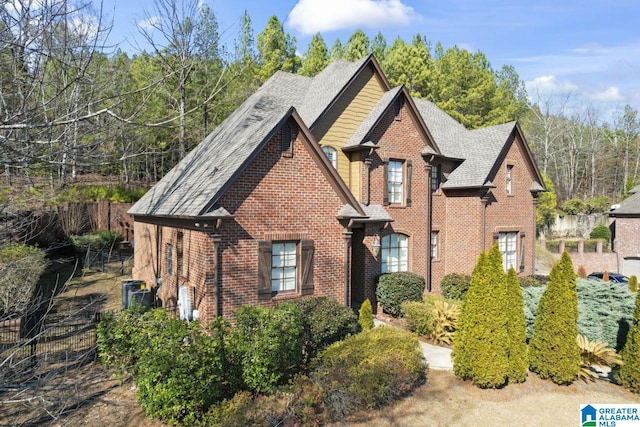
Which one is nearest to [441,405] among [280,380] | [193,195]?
[280,380]

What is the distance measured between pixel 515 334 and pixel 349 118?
10295mm

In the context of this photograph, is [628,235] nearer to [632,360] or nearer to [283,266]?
[632,360]

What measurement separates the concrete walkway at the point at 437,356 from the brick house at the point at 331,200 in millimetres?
2841

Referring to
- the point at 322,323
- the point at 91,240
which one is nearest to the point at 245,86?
the point at 91,240

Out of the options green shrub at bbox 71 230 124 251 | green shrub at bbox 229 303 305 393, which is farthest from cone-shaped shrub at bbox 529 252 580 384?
green shrub at bbox 71 230 124 251

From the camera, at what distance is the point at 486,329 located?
9.40 m

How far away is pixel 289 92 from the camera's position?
745 inches

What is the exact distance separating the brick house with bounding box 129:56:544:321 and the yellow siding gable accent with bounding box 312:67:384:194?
0.15ft

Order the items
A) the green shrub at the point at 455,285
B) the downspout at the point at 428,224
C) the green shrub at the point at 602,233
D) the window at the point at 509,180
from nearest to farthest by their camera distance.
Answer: the green shrub at the point at 455,285, the downspout at the point at 428,224, the window at the point at 509,180, the green shrub at the point at 602,233

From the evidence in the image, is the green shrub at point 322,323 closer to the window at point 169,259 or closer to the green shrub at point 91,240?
the window at point 169,259

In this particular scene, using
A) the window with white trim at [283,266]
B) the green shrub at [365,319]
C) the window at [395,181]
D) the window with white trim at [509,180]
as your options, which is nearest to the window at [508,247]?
the window with white trim at [509,180]

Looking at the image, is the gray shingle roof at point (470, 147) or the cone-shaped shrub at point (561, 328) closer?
the cone-shaped shrub at point (561, 328)

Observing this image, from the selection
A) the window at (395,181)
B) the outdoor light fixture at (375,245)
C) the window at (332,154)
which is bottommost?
the outdoor light fixture at (375,245)

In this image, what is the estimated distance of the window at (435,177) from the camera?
1850 cm
